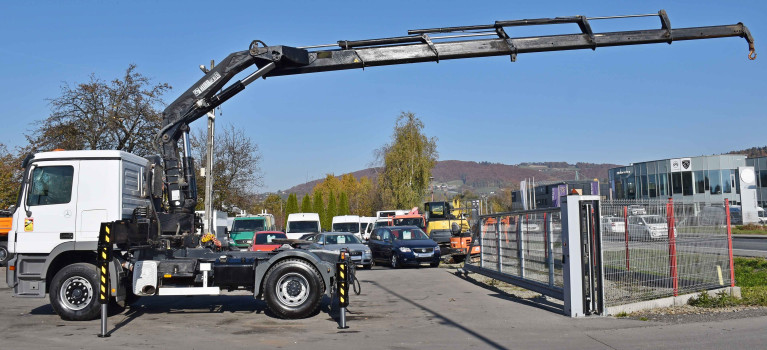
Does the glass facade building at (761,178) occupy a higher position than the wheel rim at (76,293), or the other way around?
the glass facade building at (761,178)

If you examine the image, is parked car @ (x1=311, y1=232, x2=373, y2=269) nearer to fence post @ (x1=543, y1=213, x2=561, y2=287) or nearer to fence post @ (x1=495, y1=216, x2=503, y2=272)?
fence post @ (x1=495, y1=216, x2=503, y2=272)

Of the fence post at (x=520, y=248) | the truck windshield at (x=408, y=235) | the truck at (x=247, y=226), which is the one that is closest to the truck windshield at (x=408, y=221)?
the truck at (x=247, y=226)

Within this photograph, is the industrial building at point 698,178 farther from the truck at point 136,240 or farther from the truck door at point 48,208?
the truck door at point 48,208

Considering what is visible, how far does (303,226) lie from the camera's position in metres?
32.3

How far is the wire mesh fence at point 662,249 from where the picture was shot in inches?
442

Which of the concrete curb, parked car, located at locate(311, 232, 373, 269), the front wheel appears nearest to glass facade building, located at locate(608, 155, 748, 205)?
the front wheel

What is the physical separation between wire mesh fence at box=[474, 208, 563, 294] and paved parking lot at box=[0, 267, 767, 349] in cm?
66

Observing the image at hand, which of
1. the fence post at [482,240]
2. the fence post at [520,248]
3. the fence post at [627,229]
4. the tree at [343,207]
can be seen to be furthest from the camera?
the tree at [343,207]

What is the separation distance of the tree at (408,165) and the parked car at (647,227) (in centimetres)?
5873

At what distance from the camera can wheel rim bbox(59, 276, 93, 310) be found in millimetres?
11477

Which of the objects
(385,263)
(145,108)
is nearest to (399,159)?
(145,108)

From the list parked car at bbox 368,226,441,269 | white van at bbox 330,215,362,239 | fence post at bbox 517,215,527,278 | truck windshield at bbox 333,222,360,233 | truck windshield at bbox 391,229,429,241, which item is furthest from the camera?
white van at bbox 330,215,362,239

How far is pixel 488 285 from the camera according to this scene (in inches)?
667

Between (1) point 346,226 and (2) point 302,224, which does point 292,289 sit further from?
(1) point 346,226
